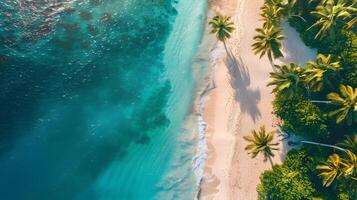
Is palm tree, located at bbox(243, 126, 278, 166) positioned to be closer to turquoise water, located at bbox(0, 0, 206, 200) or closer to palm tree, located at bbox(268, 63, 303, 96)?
palm tree, located at bbox(268, 63, 303, 96)

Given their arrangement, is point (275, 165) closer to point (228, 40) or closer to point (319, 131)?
point (319, 131)

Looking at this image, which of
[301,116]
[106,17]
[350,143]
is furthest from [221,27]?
[350,143]

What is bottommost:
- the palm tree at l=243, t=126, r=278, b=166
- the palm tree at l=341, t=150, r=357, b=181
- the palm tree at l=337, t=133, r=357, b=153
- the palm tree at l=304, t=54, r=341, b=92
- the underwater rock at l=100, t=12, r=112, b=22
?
the palm tree at l=341, t=150, r=357, b=181

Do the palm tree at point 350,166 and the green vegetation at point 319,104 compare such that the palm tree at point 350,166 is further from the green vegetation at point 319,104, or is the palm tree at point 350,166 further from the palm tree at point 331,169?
the palm tree at point 331,169

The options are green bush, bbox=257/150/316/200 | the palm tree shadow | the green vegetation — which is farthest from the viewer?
the palm tree shadow

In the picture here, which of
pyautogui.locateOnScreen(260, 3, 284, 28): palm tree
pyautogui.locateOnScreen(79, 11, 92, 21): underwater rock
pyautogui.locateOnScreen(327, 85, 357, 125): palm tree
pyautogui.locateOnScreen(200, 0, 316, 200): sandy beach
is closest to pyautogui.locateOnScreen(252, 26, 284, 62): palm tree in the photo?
pyautogui.locateOnScreen(260, 3, 284, 28): palm tree

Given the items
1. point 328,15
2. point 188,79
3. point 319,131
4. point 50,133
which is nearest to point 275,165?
point 319,131

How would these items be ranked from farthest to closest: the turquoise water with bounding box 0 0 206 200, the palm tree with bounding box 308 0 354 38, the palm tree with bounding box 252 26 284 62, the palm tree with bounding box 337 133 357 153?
1. the turquoise water with bounding box 0 0 206 200
2. the palm tree with bounding box 252 26 284 62
3. the palm tree with bounding box 308 0 354 38
4. the palm tree with bounding box 337 133 357 153

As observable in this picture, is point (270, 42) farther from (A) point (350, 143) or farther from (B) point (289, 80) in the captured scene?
(A) point (350, 143)
